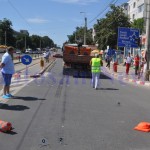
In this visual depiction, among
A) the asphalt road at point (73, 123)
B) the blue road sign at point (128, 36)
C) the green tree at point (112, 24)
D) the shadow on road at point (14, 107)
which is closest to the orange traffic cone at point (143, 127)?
the asphalt road at point (73, 123)

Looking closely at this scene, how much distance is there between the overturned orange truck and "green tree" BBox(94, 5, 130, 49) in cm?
4337

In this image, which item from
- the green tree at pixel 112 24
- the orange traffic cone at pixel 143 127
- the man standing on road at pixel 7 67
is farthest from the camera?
the green tree at pixel 112 24

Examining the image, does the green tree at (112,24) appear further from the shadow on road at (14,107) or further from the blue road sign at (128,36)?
the shadow on road at (14,107)

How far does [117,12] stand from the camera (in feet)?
236

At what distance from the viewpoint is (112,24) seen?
73.1m

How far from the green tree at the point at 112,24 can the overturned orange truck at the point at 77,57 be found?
4337 cm

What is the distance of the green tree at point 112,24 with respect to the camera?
71.8 m

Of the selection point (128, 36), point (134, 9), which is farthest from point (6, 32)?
point (128, 36)

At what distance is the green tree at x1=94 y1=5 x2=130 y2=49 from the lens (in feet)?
236

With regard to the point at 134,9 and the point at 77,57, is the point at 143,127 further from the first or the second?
the point at 134,9

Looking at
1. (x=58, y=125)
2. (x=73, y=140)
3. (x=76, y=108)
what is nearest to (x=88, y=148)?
(x=73, y=140)

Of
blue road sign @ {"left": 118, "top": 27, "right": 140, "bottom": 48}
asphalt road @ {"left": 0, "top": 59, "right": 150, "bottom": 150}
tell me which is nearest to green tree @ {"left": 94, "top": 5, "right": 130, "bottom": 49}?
blue road sign @ {"left": 118, "top": 27, "right": 140, "bottom": 48}

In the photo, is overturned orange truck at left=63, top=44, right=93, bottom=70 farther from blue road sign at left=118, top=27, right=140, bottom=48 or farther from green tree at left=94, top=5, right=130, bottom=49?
green tree at left=94, top=5, right=130, bottom=49

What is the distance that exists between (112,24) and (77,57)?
46.0 meters
